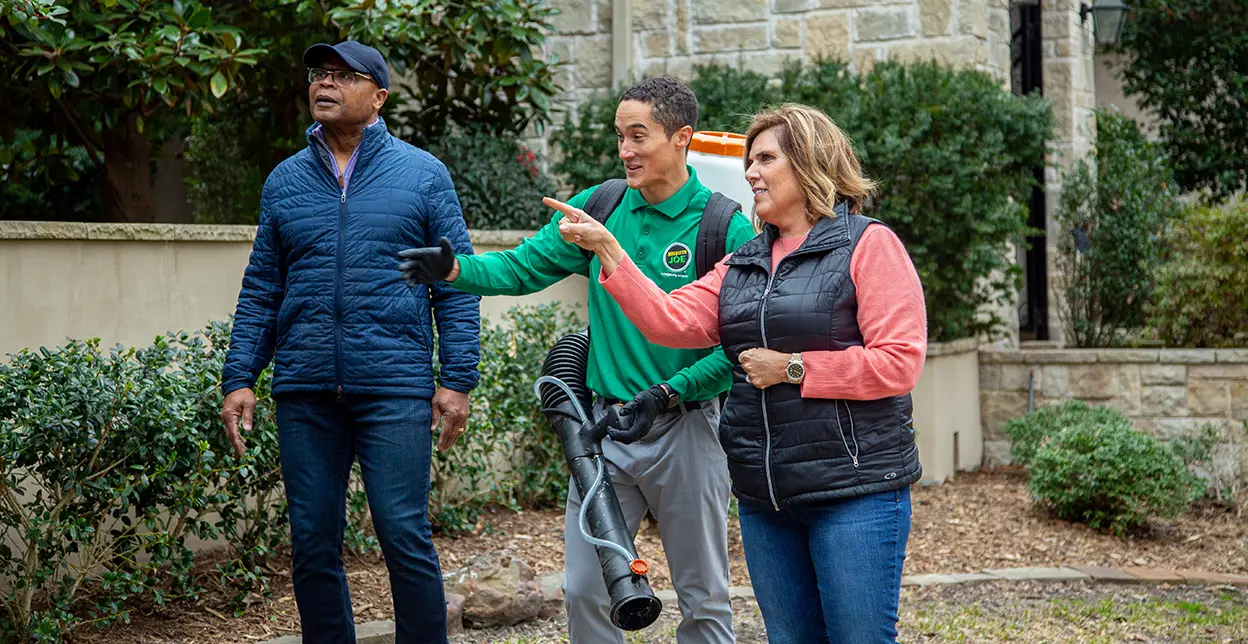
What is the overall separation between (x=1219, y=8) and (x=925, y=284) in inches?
247

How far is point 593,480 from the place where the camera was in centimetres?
330

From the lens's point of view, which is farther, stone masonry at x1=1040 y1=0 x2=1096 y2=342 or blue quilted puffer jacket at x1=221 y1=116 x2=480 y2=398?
stone masonry at x1=1040 y1=0 x2=1096 y2=342

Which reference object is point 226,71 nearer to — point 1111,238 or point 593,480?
point 593,480

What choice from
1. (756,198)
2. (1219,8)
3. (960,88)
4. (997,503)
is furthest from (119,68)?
(1219,8)

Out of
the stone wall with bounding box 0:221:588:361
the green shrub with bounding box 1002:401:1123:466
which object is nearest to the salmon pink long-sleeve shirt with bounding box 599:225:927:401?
the stone wall with bounding box 0:221:588:361

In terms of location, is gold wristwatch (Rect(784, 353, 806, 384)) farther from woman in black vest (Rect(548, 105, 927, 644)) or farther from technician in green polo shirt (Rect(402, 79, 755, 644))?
technician in green polo shirt (Rect(402, 79, 755, 644))

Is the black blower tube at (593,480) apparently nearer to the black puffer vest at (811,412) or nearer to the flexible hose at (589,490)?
the flexible hose at (589,490)

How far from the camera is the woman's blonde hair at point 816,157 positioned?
3074mm

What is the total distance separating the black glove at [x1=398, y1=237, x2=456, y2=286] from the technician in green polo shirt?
0.23 m

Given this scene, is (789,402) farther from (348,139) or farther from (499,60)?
(499,60)

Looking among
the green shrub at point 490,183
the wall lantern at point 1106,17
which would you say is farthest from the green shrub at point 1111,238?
the green shrub at point 490,183

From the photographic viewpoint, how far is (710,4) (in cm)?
940

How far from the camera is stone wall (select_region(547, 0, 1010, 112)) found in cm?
889

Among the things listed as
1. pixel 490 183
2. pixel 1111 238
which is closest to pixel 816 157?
pixel 490 183
